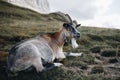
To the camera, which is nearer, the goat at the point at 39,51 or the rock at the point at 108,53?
the goat at the point at 39,51

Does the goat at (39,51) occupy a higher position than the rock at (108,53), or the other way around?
the goat at (39,51)

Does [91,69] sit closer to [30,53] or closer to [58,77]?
[58,77]

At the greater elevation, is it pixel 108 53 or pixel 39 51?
pixel 39 51

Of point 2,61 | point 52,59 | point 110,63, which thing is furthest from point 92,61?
point 2,61

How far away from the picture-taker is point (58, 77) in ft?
73.1

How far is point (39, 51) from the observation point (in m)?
24.1

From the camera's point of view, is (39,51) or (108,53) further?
(108,53)

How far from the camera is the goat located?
2259cm

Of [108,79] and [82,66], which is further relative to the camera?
[82,66]

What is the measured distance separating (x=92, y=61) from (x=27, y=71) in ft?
22.0

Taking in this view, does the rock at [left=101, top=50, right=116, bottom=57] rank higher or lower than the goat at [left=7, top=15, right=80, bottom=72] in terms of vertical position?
lower

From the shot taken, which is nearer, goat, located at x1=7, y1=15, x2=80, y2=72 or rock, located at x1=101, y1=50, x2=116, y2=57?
goat, located at x1=7, y1=15, x2=80, y2=72

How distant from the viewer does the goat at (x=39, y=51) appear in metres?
22.6

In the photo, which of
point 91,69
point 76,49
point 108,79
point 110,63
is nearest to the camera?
point 108,79
